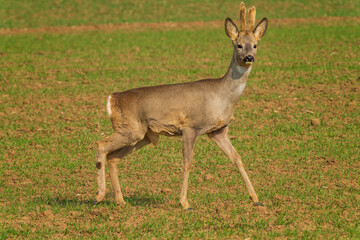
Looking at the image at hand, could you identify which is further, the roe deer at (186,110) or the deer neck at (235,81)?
the deer neck at (235,81)

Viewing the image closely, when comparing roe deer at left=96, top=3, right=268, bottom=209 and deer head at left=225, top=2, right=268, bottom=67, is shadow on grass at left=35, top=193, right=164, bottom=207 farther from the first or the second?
deer head at left=225, top=2, right=268, bottom=67

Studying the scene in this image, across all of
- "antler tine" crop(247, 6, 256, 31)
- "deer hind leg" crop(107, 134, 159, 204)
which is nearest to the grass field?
"deer hind leg" crop(107, 134, 159, 204)

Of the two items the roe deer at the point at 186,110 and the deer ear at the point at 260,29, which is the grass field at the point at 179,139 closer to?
the roe deer at the point at 186,110

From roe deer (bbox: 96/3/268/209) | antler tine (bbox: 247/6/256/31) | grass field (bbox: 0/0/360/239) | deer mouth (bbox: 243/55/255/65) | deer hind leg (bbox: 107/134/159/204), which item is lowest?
grass field (bbox: 0/0/360/239)

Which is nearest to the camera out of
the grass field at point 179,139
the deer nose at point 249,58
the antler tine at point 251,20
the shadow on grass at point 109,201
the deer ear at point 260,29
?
the grass field at point 179,139

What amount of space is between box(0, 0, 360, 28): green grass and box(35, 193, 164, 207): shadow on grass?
19.2 m

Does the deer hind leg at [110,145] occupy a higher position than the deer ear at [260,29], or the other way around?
the deer ear at [260,29]

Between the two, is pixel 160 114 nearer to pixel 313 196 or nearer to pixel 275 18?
pixel 313 196

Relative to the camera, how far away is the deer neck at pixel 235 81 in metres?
8.80

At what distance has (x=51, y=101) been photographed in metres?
16.0

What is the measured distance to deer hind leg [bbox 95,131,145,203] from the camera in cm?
880

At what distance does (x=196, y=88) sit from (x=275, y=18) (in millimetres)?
19761

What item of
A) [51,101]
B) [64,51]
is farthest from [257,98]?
[64,51]

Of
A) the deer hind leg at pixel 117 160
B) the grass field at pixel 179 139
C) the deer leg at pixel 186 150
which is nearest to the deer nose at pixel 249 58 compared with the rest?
the deer leg at pixel 186 150
